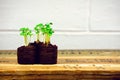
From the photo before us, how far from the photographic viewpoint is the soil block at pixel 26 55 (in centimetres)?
159

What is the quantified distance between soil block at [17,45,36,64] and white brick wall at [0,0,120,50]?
48 cm

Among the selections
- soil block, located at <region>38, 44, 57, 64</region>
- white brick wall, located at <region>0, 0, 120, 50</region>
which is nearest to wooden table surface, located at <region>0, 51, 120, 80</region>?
soil block, located at <region>38, 44, 57, 64</region>

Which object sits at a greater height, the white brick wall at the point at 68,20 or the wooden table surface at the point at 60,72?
the white brick wall at the point at 68,20

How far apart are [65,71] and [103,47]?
2.46ft

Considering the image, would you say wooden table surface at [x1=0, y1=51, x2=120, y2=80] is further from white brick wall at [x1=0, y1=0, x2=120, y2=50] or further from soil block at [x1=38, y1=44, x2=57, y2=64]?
white brick wall at [x1=0, y1=0, x2=120, y2=50]

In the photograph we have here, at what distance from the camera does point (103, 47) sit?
2.13 meters

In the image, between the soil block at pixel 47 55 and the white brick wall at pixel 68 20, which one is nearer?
the soil block at pixel 47 55

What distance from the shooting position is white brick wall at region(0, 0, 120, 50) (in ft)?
6.74

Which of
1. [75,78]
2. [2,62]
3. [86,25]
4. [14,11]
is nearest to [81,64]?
[75,78]

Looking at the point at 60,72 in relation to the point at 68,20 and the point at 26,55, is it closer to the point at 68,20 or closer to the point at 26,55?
the point at 26,55

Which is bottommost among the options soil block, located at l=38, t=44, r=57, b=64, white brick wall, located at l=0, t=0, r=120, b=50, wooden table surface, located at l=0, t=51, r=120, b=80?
wooden table surface, located at l=0, t=51, r=120, b=80

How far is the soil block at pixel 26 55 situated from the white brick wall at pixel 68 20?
1.57 ft

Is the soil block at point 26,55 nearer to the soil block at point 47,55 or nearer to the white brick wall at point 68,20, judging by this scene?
the soil block at point 47,55

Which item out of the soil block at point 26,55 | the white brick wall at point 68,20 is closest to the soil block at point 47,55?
the soil block at point 26,55
